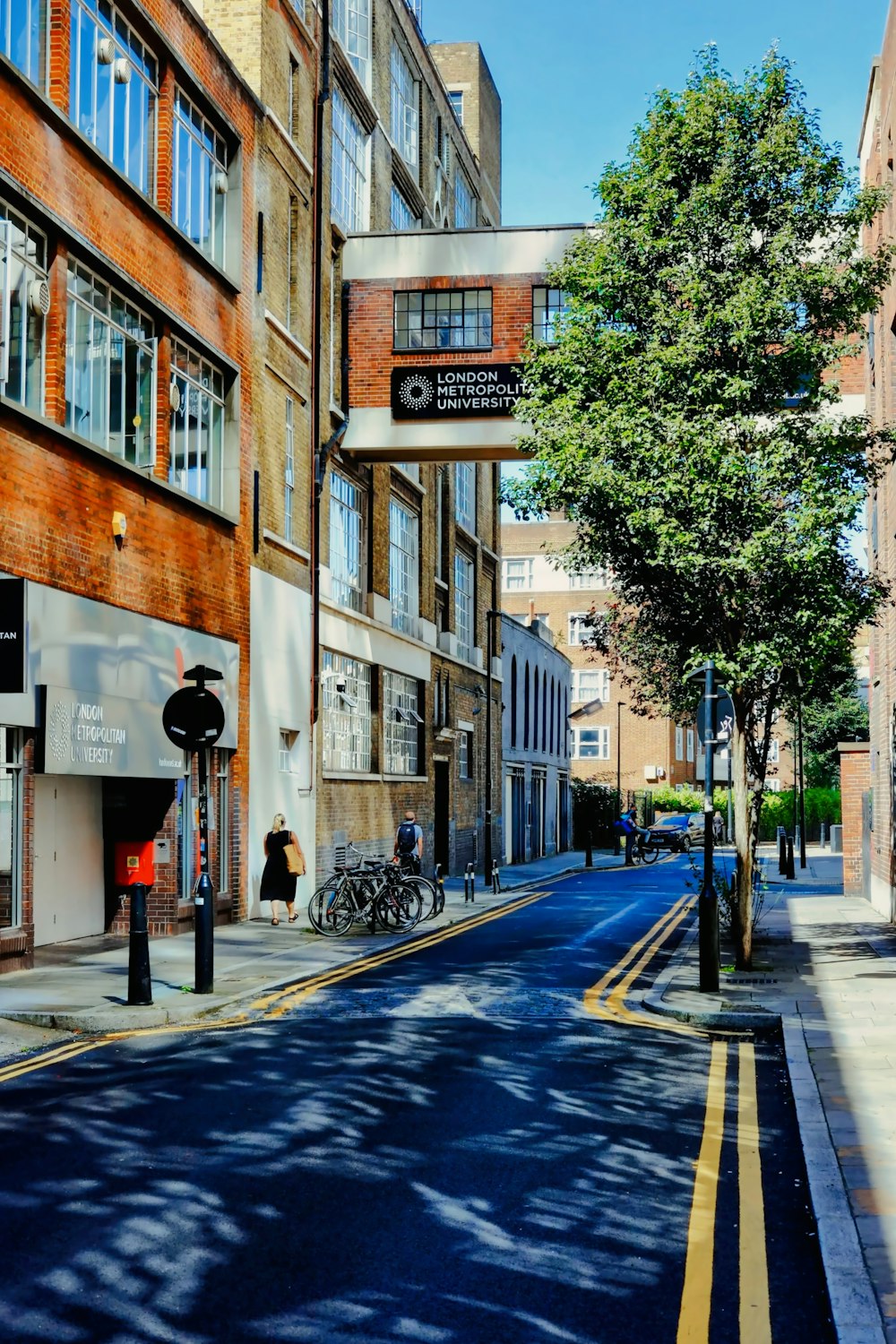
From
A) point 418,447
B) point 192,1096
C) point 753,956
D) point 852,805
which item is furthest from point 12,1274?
point 852,805

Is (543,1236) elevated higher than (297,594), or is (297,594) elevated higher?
(297,594)

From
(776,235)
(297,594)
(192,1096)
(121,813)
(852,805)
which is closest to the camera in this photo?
(192,1096)

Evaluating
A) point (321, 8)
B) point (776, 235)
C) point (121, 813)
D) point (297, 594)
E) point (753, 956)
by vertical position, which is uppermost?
point (321, 8)

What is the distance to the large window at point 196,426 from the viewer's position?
70.0ft

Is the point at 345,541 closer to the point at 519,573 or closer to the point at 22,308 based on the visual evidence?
the point at 22,308

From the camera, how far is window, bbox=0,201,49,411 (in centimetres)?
1602

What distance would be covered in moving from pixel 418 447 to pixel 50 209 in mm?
11423

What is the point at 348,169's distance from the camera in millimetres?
31438

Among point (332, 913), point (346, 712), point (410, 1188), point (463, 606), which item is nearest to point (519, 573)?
point (463, 606)

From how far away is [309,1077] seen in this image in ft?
32.4

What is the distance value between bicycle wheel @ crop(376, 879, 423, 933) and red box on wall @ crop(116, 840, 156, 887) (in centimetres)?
330

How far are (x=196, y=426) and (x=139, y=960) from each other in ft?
37.0

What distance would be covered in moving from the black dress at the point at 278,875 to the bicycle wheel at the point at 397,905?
5.88ft

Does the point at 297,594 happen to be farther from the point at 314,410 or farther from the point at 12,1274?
the point at 12,1274
